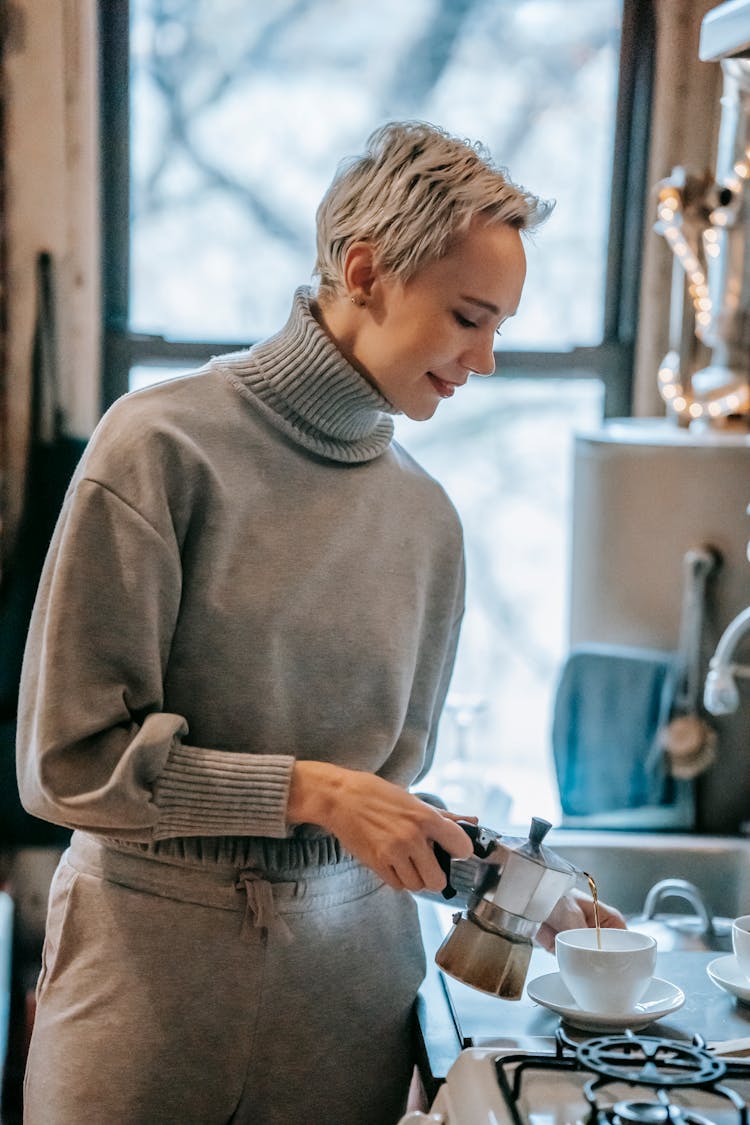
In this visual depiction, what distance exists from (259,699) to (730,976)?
1.66 ft

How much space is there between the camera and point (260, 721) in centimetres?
114

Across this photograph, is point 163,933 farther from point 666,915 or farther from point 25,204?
point 25,204

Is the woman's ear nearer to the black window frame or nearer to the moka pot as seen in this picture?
the moka pot

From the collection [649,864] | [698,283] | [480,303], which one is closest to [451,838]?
[480,303]

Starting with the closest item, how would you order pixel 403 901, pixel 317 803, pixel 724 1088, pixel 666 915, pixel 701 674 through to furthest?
1. pixel 724 1088
2. pixel 317 803
3. pixel 403 901
4. pixel 666 915
5. pixel 701 674

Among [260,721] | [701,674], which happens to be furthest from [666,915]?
[260,721]

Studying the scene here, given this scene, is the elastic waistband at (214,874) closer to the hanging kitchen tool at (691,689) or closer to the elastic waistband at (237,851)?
the elastic waistband at (237,851)

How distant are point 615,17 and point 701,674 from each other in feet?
4.33

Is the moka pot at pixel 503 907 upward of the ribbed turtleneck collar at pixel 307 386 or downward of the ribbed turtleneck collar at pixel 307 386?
downward

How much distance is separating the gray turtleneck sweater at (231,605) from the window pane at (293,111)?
134 centimetres

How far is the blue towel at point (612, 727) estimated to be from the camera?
201 cm

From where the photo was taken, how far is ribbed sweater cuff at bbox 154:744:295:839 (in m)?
1.06

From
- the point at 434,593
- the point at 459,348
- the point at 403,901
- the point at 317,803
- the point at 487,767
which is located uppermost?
the point at 459,348

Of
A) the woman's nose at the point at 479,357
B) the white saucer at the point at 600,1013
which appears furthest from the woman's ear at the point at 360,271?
the white saucer at the point at 600,1013
